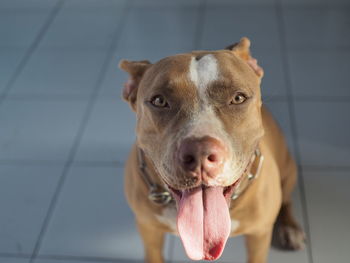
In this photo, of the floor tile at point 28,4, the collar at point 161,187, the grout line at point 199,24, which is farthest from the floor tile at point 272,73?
the floor tile at point 28,4

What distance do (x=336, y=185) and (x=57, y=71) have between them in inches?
81.6

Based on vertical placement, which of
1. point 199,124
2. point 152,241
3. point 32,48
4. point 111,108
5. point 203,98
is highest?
point 32,48

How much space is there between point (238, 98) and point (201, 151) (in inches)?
12.1

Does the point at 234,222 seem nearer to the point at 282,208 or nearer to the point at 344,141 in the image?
the point at 282,208

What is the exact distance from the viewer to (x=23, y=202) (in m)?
2.50

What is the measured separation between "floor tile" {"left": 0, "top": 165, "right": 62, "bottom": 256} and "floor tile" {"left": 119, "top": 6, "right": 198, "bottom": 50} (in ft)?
4.12

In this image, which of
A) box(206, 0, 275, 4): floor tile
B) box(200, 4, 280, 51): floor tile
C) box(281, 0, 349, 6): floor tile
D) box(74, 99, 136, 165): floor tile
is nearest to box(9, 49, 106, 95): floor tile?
box(74, 99, 136, 165): floor tile

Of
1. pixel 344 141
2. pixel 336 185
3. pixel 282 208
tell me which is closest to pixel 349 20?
pixel 344 141

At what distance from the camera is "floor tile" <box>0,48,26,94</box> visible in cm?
326

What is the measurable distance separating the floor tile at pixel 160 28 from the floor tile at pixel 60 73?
1.01ft

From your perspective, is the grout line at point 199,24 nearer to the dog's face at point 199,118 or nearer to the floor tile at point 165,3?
the floor tile at point 165,3

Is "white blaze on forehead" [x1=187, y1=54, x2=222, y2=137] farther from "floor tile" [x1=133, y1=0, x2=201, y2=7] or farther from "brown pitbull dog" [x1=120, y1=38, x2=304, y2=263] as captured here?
"floor tile" [x1=133, y1=0, x2=201, y2=7]

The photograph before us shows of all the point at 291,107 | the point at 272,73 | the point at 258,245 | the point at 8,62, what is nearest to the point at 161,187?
the point at 258,245

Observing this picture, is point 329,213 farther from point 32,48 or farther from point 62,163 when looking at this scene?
point 32,48
